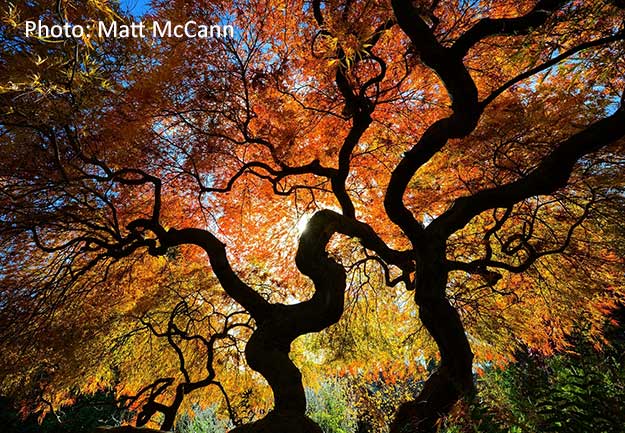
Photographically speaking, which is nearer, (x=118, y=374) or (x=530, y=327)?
(x=530, y=327)

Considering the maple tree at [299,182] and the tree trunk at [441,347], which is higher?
the maple tree at [299,182]

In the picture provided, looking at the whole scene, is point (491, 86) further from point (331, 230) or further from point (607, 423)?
point (607, 423)

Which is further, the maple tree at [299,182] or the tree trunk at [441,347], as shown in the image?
the tree trunk at [441,347]

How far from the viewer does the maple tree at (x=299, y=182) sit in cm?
271

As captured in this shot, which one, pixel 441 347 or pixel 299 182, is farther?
pixel 299 182

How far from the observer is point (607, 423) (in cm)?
189

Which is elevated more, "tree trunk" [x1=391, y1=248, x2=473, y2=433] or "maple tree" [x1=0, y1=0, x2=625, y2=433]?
"maple tree" [x1=0, y1=0, x2=625, y2=433]

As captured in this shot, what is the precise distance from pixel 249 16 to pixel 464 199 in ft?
10.4

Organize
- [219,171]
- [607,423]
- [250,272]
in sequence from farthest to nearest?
[250,272] → [219,171] → [607,423]

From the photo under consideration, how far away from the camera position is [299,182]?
5672 mm

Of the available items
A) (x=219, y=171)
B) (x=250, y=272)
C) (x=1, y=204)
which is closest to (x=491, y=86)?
(x=219, y=171)

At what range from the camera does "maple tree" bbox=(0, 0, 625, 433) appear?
2705 mm

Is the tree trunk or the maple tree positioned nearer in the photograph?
the maple tree

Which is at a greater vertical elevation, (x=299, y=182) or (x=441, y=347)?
(x=299, y=182)
